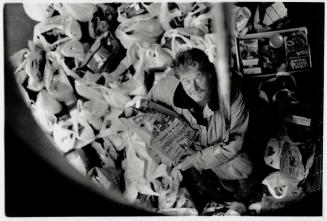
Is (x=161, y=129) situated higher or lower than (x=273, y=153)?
higher

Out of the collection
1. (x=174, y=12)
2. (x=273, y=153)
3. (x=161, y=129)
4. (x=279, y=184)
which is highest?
(x=174, y=12)

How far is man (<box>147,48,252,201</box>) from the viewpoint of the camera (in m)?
1.53

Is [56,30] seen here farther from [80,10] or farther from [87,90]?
[87,90]

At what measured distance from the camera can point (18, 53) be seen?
1.55 m

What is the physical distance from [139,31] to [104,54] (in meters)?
0.13

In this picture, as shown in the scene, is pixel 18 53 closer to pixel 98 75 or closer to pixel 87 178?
pixel 98 75

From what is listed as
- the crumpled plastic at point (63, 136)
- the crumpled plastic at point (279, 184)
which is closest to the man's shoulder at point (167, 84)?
the crumpled plastic at point (63, 136)

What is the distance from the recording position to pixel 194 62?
5.01 feet

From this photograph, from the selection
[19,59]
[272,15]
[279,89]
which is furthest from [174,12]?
[19,59]

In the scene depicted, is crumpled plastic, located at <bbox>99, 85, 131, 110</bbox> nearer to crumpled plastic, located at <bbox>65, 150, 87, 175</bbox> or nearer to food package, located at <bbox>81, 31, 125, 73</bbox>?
food package, located at <bbox>81, 31, 125, 73</bbox>

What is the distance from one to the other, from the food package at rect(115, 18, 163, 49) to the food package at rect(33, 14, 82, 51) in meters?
0.14

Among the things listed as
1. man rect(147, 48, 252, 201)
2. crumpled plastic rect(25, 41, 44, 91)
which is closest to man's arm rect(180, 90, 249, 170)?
man rect(147, 48, 252, 201)

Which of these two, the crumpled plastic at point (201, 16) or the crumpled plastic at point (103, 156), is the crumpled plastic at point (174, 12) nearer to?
the crumpled plastic at point (201, 16)

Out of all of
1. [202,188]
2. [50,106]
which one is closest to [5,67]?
[50,106]
